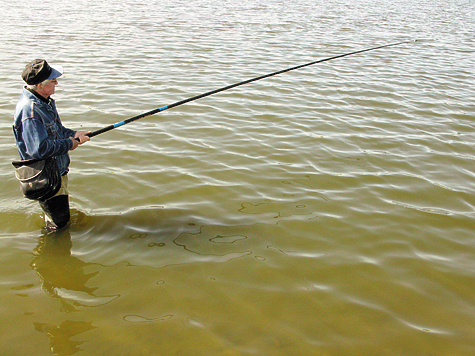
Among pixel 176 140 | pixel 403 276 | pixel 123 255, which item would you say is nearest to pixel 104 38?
pixel 176 140

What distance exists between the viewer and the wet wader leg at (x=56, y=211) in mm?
4004

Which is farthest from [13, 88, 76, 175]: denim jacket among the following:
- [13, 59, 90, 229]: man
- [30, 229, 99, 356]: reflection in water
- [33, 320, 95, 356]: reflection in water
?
[33, 320, 95, 356]: reflection in water

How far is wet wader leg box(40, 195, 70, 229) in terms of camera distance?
4.00m

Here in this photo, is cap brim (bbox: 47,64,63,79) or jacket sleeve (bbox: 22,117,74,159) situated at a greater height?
cap brim (bbox: 47,64,63,79)

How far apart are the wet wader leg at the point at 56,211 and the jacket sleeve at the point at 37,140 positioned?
22.7 inches

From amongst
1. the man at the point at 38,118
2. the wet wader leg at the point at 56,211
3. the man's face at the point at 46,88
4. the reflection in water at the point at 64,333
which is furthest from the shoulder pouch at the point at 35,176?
the reflection in water at the point at 64,333

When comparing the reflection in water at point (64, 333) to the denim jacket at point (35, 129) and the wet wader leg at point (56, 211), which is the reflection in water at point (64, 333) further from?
the denim jacket at point (35, 129)

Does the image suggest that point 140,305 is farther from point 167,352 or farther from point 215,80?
point 215,80

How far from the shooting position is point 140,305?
3410mm

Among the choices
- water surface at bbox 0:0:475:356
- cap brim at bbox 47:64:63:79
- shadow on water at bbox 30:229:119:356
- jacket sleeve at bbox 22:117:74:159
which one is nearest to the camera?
shadow on water at bbox 30:229:119:356

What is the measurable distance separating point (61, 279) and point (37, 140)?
1255 millimetres

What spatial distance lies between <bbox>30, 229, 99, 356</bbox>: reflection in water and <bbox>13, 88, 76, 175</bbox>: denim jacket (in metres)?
0.96

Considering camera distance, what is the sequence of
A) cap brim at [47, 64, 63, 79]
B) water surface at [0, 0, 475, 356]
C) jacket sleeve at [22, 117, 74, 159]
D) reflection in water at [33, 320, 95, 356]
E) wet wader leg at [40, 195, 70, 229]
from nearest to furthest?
reflection in water at [33, 320, 95, 356]
water surface at [0, 0, 475, 356]
jacket sleeve at [22, 117, 74, 159]
cap brim at [47, 64, 63, 79]
wet wader leg at [40, 195, 70, 229]

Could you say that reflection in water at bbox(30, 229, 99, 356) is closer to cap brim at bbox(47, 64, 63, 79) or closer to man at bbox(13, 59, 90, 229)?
man at bbox(13, 59, 90, 229)
